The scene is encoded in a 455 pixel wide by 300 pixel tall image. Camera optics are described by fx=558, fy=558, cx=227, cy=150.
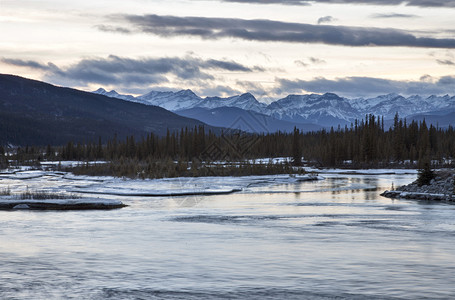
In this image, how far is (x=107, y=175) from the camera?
9262 centimetres

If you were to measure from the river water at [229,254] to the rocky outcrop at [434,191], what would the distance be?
9100 millimetres

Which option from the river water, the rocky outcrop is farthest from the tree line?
the river water

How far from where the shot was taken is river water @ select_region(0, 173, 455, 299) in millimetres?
18766

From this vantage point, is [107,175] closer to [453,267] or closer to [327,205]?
[327,205]

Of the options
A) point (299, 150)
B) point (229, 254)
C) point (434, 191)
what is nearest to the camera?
point (229, 254)

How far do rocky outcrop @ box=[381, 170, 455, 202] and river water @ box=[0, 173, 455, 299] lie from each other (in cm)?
910

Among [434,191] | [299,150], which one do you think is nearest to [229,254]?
[434,191]

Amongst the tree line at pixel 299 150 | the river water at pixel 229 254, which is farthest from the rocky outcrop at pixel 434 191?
the tree line at pixel 299 150

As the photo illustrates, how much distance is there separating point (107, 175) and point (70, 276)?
7334 cm

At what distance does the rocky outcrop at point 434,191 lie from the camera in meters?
52.8

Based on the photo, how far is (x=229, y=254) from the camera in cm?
2488

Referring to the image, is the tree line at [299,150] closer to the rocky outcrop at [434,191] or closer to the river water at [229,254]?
the rocky outcrop at [434,191]

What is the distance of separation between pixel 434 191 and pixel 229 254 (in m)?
37.1

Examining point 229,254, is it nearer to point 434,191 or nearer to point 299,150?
point 434,191
